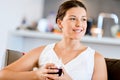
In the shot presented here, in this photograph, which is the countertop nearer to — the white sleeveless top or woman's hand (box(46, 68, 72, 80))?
the white sleeveless top

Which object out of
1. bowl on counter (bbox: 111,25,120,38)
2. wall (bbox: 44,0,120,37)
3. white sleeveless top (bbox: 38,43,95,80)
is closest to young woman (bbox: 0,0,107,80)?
white sleeveless top (bbox: 38,43,95,80)

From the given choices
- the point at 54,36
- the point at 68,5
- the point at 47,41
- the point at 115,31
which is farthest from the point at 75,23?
the point at 115,31

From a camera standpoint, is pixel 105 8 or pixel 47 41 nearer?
pixel 47 41

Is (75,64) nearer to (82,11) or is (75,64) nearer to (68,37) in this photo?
(68,37)

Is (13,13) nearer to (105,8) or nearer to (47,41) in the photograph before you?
(47,41)

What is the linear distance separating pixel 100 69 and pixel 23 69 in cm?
47

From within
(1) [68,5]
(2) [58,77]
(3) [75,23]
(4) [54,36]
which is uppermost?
(1) [68,5]

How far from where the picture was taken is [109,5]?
184 inches

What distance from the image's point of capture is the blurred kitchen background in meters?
3.69

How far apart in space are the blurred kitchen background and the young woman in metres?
1.89

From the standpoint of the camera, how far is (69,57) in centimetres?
170

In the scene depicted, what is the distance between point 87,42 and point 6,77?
2163 mm

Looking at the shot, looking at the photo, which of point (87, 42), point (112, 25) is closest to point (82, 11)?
point (87, 42)

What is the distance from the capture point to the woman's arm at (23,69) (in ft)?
5.34
